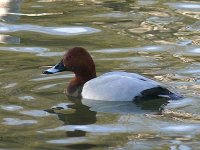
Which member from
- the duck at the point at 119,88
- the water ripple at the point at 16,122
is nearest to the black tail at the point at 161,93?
the duck at the point at 119,88

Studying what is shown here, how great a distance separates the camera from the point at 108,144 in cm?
789

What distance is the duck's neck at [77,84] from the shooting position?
9930 mm

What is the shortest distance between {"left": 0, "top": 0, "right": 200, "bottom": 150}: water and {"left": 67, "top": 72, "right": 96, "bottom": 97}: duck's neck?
0.32ft

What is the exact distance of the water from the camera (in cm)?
820

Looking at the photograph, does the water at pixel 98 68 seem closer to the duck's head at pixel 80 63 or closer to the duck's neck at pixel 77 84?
the duck's neck at pixel 77 84

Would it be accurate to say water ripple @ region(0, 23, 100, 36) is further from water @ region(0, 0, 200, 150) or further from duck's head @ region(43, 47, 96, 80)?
duck's head @ region(43, 47, 96, 80)

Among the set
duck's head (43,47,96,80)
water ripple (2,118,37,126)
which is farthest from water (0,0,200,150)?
duck's head (43,47,96,80)

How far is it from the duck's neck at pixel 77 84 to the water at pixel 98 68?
0.10m

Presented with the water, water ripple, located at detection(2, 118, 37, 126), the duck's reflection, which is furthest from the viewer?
the duck's reflection

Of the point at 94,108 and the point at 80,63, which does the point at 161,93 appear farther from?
the point at 80,63

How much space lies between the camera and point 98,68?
11273 mm

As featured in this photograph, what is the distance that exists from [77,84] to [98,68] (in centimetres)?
127

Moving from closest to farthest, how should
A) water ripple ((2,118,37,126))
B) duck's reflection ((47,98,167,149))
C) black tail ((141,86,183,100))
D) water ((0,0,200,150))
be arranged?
1. water ((0,0,200,150))
2. water ripple ((2,118,37,126))
3. duck's reflection ((47,98,167,149))
4. black tail ((141,86,183,100))

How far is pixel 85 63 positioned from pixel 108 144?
236 centimetres
